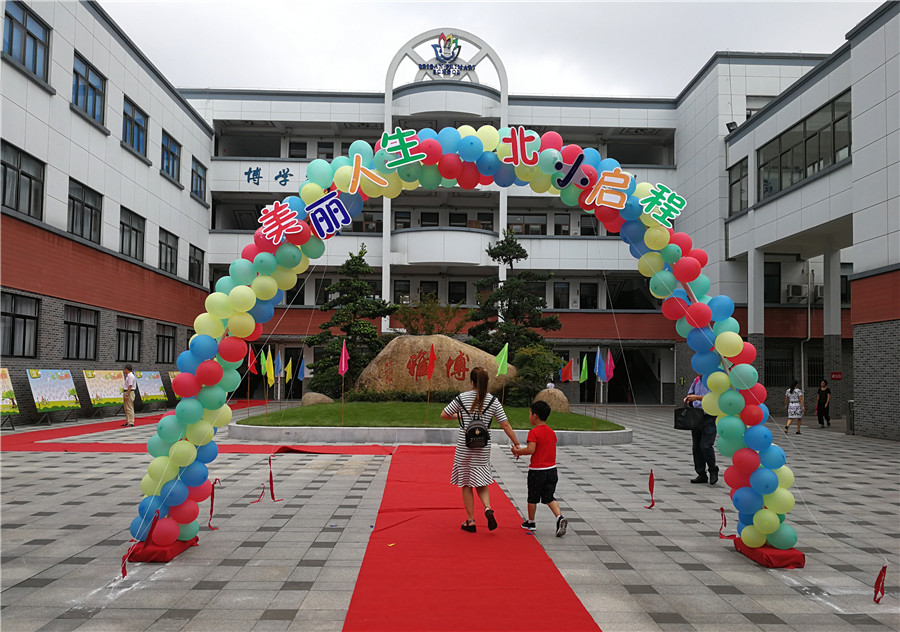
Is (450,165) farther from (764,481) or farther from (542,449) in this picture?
(764,481)

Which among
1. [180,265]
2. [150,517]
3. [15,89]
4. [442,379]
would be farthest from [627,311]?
[150,517]

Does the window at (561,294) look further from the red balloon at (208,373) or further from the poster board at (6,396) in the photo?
the red balloon at (208,373)

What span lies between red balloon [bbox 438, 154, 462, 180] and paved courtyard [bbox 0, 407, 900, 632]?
4372 millimetres

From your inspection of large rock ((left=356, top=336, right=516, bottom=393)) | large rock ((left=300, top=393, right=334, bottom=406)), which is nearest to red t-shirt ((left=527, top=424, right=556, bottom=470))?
large rock ((left=356, top=336, right=516, bottom=393))

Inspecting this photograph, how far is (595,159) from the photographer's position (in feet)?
25.1

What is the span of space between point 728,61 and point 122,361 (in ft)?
98.3

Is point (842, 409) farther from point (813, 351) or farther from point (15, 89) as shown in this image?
point (15, 89)

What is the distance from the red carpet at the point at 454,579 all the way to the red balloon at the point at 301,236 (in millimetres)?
3428

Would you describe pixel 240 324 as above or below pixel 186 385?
above

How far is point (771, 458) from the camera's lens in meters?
6.60

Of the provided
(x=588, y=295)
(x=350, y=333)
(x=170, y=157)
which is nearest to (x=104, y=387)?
(x=350, y=333)

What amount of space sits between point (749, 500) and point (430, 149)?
519 cm

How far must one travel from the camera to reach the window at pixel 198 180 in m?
32.9

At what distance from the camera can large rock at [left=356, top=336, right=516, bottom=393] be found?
22.3 m
